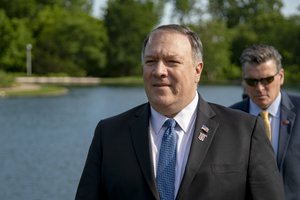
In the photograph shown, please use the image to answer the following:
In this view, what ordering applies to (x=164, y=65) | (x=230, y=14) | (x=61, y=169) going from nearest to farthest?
1. (x=164, y=65)
2. (x=61, y=169)
3. (x=230, y=14)

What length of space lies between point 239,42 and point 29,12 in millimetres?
25664

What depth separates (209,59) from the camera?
252 feet

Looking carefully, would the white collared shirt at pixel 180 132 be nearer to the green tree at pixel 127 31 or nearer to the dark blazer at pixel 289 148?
the dark blazer at pixel 289 148

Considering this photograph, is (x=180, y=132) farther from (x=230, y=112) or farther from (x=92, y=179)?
(x=92, y=179)

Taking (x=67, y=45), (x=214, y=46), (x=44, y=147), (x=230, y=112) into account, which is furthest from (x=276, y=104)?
(x=214, y=46)

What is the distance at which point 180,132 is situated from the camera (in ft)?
8.64

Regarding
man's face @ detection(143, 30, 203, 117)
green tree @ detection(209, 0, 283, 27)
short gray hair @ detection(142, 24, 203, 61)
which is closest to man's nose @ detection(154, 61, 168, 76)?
man's face @ detection(143, 30, 203, 117)

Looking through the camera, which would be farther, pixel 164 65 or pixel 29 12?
pixel 29 12

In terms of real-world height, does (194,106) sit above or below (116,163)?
above

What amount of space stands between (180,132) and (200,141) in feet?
0.34

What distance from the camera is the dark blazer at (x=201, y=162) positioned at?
8.21 ft

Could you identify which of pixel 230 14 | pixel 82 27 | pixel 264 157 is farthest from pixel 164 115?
pixel 230 14

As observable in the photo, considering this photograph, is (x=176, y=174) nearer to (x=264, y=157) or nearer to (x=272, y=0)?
(x=264, y=157)

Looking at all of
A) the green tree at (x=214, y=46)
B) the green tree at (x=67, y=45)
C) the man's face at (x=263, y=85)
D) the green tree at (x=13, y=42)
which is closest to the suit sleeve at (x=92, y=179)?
the man's face at (x=263, y=85)
